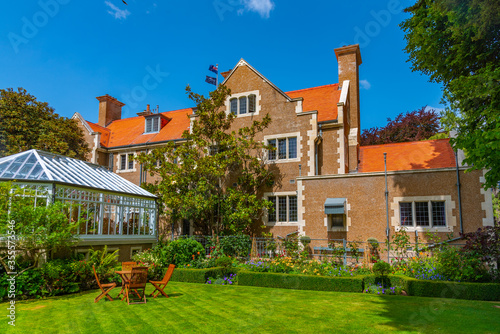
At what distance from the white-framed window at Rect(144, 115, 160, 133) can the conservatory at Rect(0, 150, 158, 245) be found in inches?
439

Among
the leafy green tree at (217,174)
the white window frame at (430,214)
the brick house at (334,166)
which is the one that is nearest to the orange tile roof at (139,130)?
the brick house at (334,166)

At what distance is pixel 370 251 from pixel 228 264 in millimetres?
6818

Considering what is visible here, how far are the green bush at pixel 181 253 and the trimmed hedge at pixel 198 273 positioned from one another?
39.5 inches

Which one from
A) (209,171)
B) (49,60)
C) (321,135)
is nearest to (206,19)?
(49,60)

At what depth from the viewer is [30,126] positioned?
93.9 feet

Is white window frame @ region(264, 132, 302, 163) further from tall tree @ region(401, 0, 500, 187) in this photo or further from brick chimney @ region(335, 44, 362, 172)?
tall tree @ region(401, 0, 500, 187)

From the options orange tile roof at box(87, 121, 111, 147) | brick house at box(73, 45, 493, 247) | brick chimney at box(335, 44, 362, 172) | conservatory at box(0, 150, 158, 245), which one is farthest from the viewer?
orange tile roof at box(87, 121, 111, 147)

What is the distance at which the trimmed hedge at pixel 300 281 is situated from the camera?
44.1 ft

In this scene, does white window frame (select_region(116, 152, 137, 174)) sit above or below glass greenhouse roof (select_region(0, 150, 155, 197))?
above

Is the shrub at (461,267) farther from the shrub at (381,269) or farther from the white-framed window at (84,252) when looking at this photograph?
the white-framed window at (84,252)

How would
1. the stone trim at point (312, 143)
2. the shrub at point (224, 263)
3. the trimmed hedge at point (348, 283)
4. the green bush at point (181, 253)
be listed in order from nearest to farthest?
the trimmed hedge at point (348, 283)
the shrub at point (224, 263)
the green bush at point (181, 253)
the stone trim at point (312, 143)

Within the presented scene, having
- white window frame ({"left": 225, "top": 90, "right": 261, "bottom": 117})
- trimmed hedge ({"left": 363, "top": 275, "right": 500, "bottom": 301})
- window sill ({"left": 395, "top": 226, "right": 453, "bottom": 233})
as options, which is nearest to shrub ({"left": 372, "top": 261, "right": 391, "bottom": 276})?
trimmed hedge ({"left": 363, "top": 275, "right": 500, "bottom": 301})

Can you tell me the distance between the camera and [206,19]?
44.5 feet

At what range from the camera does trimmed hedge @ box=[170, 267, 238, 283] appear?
616 inches
